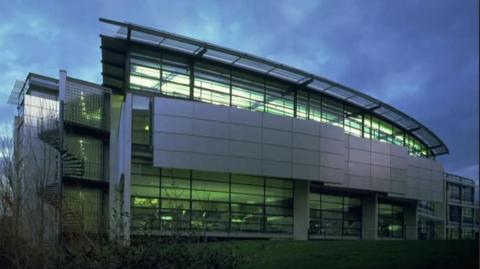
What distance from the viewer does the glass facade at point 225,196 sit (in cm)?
3195

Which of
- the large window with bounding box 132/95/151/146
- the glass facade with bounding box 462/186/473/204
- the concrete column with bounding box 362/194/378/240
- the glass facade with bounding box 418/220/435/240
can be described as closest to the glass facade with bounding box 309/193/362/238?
the concrete column with bounding box 362/194/378/240

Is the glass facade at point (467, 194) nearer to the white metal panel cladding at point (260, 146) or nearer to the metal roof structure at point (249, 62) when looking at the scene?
the metal roof structure at point (249, 62)

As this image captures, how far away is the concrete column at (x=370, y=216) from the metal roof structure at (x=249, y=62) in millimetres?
7107

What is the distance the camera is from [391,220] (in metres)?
48.4

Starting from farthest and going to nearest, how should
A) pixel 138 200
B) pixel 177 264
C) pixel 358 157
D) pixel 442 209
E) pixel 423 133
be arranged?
1. pixel 442 209
2. pixel 423 133
3. pixel 358 157
4. pixel 138 200
5. pixel 177 264

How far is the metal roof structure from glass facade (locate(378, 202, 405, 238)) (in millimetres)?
7773

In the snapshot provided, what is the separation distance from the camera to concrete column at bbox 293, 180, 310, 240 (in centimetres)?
3697

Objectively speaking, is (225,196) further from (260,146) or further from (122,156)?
(122,156)

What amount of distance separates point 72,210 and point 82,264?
13.5 feet

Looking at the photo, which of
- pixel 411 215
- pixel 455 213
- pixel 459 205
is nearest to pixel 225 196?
pixel 411 215

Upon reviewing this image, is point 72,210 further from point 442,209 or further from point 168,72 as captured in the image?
point 442,209

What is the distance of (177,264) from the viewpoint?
33.3 feet

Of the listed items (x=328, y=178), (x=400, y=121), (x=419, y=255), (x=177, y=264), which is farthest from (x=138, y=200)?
(x=400, y=121)

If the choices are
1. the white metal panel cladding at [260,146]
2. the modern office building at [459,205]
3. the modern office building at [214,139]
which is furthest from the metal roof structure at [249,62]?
the modern office building at [459,205]
